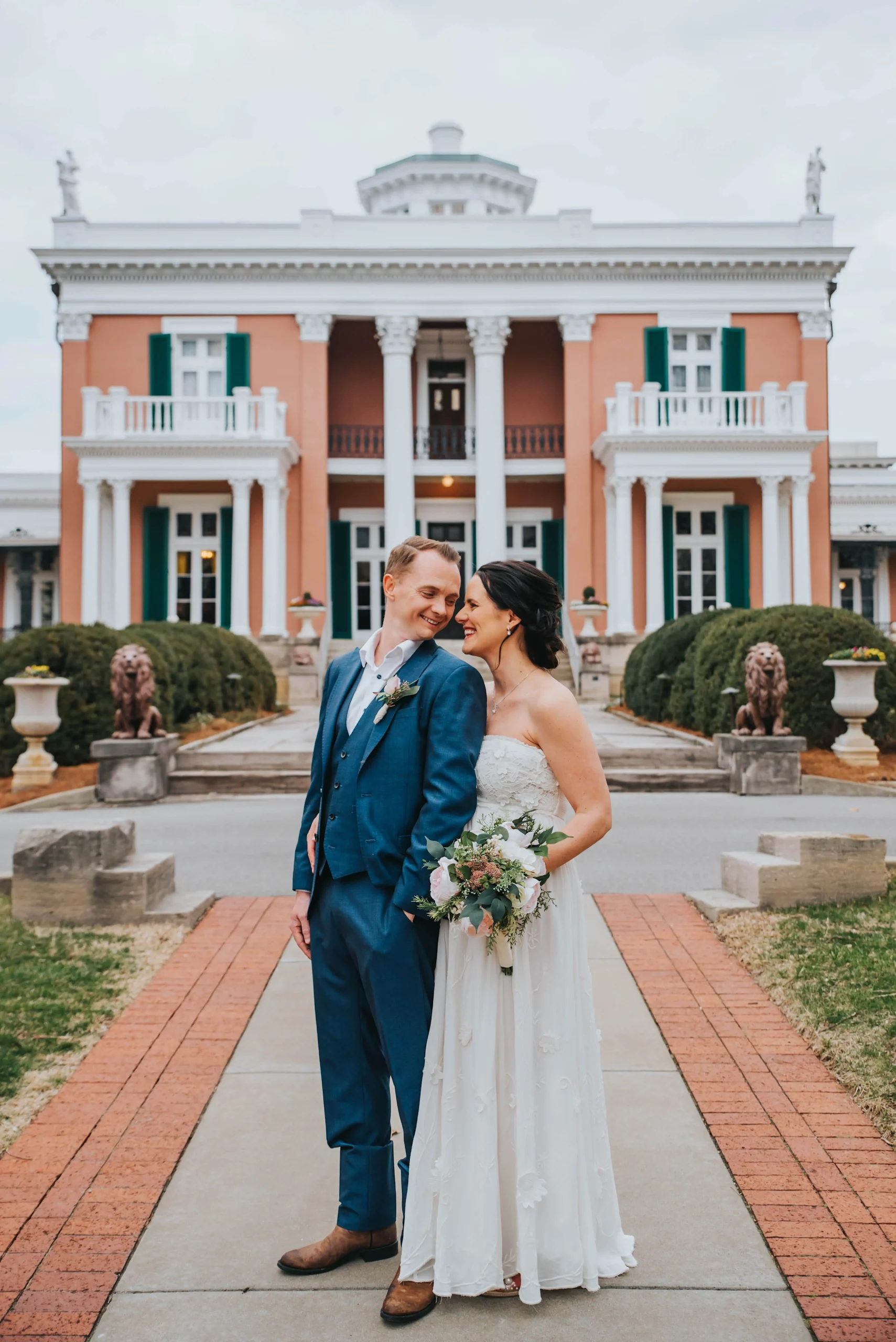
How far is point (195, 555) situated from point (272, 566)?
2052 mm

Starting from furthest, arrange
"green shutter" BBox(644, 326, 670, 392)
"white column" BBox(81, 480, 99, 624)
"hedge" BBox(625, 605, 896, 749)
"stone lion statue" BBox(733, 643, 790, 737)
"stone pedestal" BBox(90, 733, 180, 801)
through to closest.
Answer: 1. "green shutter" BBox(644, 326, 670, 392)
2. "white column" BBox(81, 480, 99, 624)
3. "hedge" BBox(625, 605, 896, 749)
4. "stone lion statue" BBox(733, 643, 790, 737)
5. "stone pedestal" BBox(90, 733, 180, 801)

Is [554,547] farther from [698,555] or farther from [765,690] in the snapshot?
[765,690]

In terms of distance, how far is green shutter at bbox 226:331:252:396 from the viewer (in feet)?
78.6

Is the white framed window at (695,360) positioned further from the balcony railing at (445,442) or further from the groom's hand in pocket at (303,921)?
the groom's hand in pocket at (303,921)

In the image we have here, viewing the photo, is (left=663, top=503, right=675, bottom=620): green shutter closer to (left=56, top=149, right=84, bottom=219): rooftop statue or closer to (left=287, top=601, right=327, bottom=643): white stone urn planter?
(left=287, top=601, right=327, bottom=643): white stone urn planter

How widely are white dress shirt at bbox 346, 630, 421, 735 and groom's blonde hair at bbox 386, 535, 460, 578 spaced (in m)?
0.18

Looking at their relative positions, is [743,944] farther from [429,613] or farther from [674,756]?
[674,756]

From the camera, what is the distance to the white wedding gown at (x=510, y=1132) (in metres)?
A: 2.53

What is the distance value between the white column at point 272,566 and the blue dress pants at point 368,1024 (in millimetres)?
20373

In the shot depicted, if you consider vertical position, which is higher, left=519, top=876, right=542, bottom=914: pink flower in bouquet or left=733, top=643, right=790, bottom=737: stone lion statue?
left=733, top=643, right=790, bottom=737: stone lion statue

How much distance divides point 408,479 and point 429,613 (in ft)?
71.8

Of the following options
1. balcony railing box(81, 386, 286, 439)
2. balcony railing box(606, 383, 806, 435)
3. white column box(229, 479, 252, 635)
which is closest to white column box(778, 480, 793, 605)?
balcony railing box(606, 383, 806, 435)

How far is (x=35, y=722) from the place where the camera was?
1129 centimetres

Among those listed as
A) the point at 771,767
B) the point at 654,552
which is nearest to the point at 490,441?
the point at 654,552
